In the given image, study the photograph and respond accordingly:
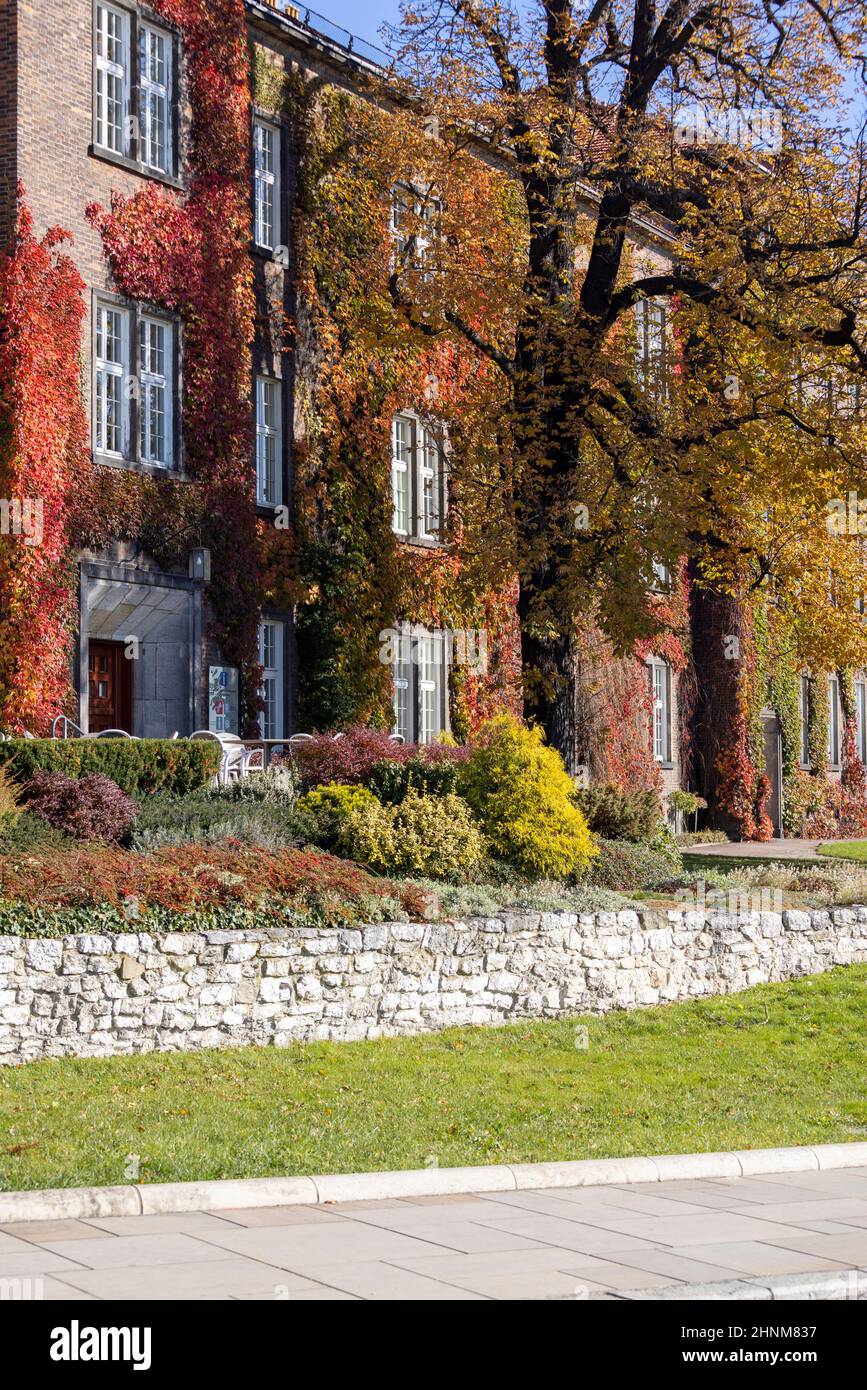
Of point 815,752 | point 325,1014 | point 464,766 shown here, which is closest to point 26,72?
point 464,766

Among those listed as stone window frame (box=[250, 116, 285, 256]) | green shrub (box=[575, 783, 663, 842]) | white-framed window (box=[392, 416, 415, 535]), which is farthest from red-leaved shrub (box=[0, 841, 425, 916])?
white-framed window (box=[392, 416, 415, 535])

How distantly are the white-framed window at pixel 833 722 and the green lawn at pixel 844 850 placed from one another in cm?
761

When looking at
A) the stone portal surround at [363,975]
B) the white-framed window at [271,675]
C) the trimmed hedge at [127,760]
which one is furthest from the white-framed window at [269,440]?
the stone portal surround at [363,975]

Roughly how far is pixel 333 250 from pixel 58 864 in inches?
597

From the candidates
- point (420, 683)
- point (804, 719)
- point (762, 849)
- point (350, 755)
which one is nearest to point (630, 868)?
point (350, 755)

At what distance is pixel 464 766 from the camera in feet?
57.7

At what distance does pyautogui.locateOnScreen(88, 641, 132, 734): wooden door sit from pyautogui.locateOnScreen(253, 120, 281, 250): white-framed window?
6.80 metres

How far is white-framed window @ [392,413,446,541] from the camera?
1064 inches

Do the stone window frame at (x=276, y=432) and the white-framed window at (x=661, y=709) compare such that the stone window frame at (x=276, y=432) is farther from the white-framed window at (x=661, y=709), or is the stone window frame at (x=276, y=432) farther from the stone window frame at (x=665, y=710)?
the white-framed window at (x=661, y=709)

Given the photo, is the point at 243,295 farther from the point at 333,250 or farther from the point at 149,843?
the point at 149,843

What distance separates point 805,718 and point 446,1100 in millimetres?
31466

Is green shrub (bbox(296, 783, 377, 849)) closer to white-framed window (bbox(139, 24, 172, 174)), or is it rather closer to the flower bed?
the flower bed

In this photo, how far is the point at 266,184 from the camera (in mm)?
24328

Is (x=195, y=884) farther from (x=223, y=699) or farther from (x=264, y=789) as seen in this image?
(x=223, y=699)
